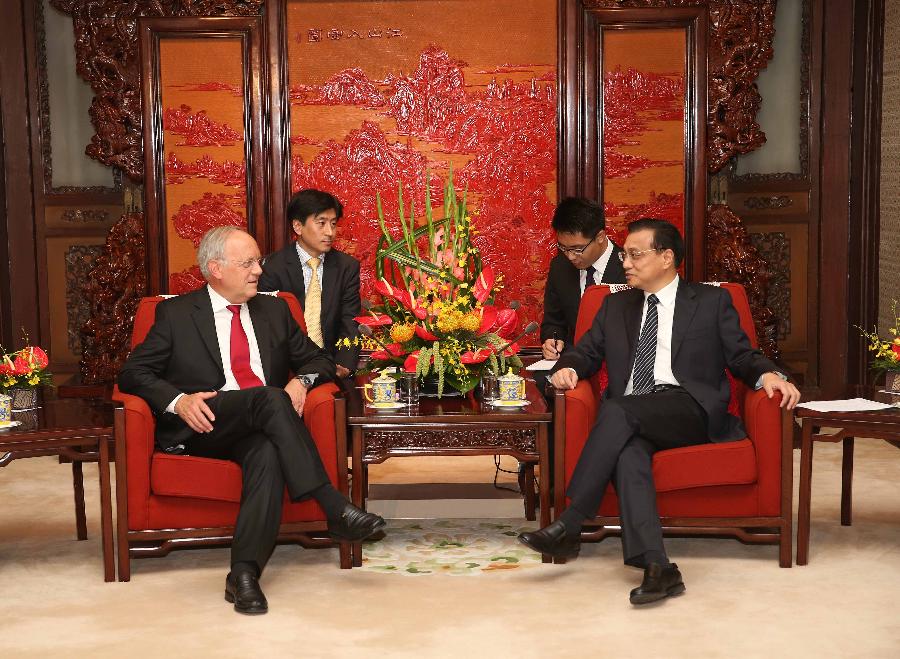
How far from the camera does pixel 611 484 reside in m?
3.76

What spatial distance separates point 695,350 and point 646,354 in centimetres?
16

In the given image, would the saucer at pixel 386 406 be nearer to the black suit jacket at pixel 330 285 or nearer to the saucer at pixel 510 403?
the saucer at pixel 510 403

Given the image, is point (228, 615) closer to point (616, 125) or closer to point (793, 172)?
point (616, 125)

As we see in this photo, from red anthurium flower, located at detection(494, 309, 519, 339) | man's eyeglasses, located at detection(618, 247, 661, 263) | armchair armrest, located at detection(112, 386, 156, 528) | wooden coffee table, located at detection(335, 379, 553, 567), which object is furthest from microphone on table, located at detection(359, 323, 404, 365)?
man's eyeglasses, located at detection(618, 247, 661, 263)

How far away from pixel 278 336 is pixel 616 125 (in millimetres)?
2589

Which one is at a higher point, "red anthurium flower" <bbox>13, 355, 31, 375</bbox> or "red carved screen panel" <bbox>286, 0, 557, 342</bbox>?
"red carved screen panel" <bbox>286, 0, 557, 342</bbox>

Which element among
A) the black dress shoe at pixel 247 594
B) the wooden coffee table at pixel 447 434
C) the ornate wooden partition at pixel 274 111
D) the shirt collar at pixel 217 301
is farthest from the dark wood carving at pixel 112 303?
the black dress shoe at pixel 247 594

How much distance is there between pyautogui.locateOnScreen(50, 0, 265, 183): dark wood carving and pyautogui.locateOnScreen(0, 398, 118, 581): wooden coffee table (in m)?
2.41

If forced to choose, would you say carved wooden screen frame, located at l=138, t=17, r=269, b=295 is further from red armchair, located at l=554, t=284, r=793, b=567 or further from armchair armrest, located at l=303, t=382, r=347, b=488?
red armchair, located at l=554, t=284, r=793, b=567

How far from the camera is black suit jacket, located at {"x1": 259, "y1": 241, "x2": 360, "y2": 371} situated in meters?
4.87

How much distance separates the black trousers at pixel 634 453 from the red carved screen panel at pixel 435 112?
93.3 inches

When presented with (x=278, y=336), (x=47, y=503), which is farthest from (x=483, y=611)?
(x=47, y=503)

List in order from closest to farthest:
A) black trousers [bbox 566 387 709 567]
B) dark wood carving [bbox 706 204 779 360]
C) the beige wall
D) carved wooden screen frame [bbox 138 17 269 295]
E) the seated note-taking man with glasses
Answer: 1. black trousers [bbox 566 387 709 567]
2. the seated note-taking man with glasses
3. the beige wall
4. carved wooden screen frame [bbox 138 17 269 295]
5. dark wood carving [bbox 706 204 779 360]

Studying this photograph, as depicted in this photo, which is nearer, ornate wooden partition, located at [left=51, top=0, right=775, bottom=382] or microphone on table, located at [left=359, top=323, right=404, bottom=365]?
microphone on table, located at [left=359, top=323, right=404, bottom=365]
